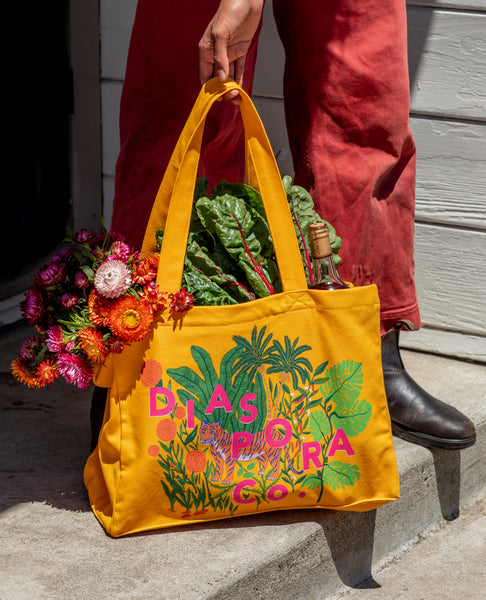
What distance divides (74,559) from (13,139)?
1.45 m

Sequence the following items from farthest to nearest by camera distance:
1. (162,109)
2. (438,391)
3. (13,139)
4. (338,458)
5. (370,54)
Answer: (13,139)
(438,391)
(162,109)
(370,54)
(338,458)

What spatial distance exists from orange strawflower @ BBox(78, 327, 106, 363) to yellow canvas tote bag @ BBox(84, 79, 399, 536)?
3cm

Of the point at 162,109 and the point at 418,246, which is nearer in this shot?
the point at 162,109

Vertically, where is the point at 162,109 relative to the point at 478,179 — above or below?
above

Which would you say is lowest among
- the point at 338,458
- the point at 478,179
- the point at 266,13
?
the point at 338,458

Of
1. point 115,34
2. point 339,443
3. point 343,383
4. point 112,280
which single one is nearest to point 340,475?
point 339,443

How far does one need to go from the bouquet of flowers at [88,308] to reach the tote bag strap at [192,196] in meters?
0.04

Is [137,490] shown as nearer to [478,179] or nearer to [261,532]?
[261,532]

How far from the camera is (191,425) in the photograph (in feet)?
3.94

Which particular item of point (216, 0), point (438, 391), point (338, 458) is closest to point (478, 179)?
point (438, 391)

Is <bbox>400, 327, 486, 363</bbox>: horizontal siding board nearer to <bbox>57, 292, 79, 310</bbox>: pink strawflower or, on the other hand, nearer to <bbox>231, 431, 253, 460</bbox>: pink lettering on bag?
<bbox>231, 431, 253, 460</bbox>: pink lettering on bag

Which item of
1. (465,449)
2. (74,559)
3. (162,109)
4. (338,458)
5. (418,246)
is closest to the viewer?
(74,559)

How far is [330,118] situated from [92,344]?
25.7 inches

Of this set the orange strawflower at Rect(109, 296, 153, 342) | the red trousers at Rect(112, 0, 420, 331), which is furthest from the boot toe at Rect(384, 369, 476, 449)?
the orange strawflower at Rect(109, 296, 153, 342)
